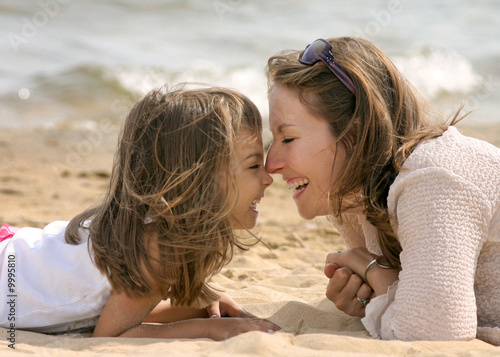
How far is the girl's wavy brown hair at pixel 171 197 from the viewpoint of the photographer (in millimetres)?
2496

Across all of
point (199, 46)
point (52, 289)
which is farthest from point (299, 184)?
point (199, 46)

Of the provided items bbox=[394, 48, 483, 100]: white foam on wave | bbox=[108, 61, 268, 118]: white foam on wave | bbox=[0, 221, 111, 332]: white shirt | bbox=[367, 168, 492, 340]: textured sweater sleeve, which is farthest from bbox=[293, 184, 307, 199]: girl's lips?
bbox=[394, 48, 483, 100]: white foam on wave

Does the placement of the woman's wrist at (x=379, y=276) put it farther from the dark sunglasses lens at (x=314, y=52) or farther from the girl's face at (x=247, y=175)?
the dark sunglasses lens at (x=314, y=52)

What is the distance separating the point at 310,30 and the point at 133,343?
438 inches

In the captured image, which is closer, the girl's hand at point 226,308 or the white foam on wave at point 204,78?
the girl's hand at point 226,308

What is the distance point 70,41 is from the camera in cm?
1112

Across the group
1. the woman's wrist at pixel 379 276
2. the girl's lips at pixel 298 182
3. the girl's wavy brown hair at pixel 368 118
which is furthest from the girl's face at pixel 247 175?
the woman's wrist at pixel 379 276

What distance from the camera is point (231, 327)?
247cm

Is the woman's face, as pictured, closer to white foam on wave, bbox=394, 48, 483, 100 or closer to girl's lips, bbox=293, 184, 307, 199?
girl's lips, bbox=293, 184, 307, 199

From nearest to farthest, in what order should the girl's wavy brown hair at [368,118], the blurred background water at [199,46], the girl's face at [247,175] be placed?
the girl's wavy brown hair at [368,118]
the girl's face at [247,175]
the blurred background water at [199,46]

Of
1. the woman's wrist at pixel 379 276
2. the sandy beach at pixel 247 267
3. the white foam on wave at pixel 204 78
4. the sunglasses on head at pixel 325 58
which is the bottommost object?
the sandy beach at pixel 247 267

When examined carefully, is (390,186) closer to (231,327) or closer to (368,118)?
(368,118)

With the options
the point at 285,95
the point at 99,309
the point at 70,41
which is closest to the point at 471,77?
the point at 70,41

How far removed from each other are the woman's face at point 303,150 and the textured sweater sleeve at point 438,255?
41cm
